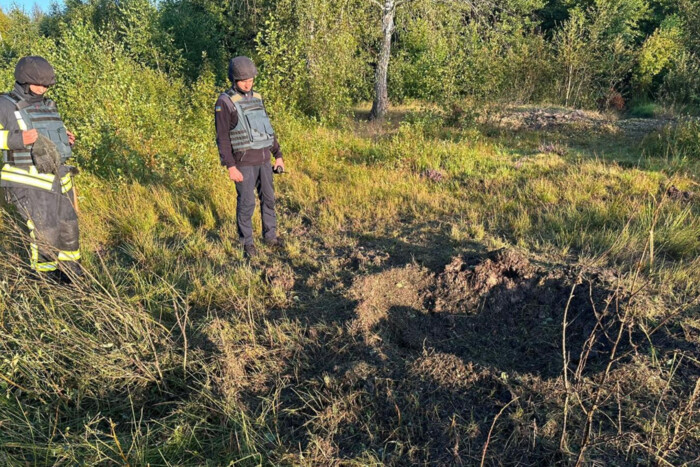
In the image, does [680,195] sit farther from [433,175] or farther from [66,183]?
[66,183]

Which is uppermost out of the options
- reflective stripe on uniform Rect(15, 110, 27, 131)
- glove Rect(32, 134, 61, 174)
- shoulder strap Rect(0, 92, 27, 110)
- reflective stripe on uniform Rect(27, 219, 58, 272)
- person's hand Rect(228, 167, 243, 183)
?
shoulder strap Rect(0, 92, 27, 110)

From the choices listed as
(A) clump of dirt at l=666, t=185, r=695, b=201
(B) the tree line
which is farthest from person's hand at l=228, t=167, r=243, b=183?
(A) clump of dirt at l=666, t=185, r=695, b=201

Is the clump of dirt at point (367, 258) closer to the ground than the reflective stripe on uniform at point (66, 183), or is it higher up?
closer to the ground

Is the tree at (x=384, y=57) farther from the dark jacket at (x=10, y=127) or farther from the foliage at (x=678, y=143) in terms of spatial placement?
the dark jacket at (x=10, y=127)

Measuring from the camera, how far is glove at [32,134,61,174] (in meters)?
3.40

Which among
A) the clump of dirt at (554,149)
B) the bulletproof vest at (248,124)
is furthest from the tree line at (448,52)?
the bulletproof vest at (248,124)

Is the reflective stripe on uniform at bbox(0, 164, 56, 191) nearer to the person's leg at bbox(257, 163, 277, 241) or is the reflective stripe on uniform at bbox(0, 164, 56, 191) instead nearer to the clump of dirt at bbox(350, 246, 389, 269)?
the person's leg at bbox(257, 163, 277, 241)

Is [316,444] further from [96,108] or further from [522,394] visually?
[96,108]

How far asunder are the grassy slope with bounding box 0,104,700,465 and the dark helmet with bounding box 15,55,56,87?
1.49 m

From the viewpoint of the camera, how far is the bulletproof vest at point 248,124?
4.04 m

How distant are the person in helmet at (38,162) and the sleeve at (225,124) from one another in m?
1.36

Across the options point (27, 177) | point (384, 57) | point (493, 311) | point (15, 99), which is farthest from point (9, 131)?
point (384, 57)

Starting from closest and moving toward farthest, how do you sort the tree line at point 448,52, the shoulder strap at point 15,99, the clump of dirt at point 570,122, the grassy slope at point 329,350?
the grassy slope at point 329,350, the shoulder strap at point 15,99, the clump of dirt at point 570,122, the tree line at point 448,52

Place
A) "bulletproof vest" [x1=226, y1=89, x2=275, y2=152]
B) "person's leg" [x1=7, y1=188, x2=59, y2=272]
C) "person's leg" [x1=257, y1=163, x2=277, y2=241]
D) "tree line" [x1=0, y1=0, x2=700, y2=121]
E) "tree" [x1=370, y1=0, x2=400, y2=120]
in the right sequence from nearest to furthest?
"person's leg" [x1=7, y1=188, x2=59, y2=272], "bulletproof vest" [x1=226, y1=89, x2=275, y2=152], "person's leg" [x1=257, y1=163, x2=277, y2=241], "tree line" [x1=0, y1=0, x2=700, y2=121], "tree" [x1=370, y1=0, x2=400, y2=120]
